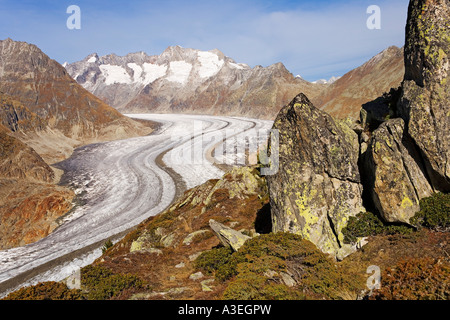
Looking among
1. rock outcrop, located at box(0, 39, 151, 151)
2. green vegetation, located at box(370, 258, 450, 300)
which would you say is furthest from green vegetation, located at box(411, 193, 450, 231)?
rock outcrop, located at box(0, 39, 151, 151)

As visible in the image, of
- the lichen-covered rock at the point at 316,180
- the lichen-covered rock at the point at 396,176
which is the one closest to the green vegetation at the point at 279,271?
the lichen-covered rock at the point at 316,180

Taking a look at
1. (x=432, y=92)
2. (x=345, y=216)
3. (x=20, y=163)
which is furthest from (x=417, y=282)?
(x=20, y=163)

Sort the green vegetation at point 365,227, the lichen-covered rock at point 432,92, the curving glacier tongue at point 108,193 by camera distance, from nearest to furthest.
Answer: the lichen-covered rock at point 432,92 < the green vegetation at point 365,227 < the curving glacier tongue at point 108,193

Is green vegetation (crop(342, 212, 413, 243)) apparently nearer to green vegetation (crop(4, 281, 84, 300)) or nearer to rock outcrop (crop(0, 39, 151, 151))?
green vegetation (crop(4, 281, 84, 300))

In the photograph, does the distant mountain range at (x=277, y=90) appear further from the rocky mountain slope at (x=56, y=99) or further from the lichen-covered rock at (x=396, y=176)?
the lichen-covered rock at (x=396, y=176)

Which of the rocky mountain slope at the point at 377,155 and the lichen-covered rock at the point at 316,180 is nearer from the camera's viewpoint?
the rocky mountain slope at the point at 377,155

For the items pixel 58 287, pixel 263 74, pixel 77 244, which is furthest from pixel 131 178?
pixel 263 74
